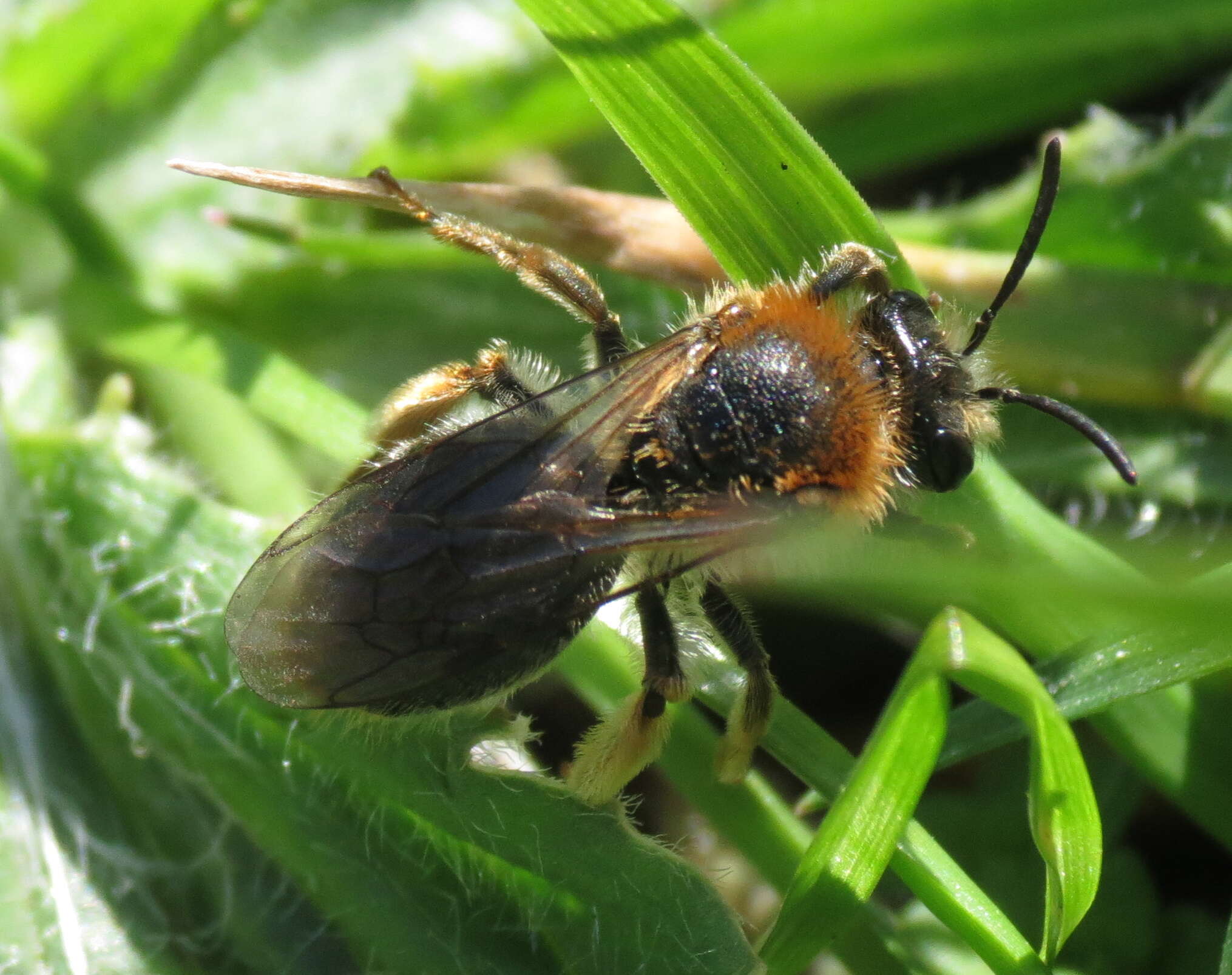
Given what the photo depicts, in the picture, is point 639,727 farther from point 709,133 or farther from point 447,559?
point 709,133

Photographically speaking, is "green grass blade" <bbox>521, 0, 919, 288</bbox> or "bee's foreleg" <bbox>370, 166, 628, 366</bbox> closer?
"green grass blade" <bbox>521, 0, 919, 288</bbox>

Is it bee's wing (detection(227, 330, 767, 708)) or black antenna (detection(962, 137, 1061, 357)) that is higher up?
black antenna (detection(962, 137, 1061, 357))

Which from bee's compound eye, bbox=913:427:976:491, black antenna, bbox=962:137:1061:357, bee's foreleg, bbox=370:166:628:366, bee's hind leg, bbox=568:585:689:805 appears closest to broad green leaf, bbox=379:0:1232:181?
bee's foreleg, bbox=370:166:628:366

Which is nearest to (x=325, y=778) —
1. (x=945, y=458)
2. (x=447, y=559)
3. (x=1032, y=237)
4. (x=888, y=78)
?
(x=447, y=559)

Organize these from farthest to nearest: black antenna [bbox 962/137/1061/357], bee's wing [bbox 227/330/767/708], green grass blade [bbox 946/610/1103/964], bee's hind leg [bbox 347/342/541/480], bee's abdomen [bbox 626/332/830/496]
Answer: bee's hind leg [bbox 347/342/541/480] < black antenna [bbox 962/137/1061/357] < bee's abdomen [bbox 626/332/830/496] < bee's wing [bbox 227/330/767/708] < green grass blade [bbox 946/610/1103/964]

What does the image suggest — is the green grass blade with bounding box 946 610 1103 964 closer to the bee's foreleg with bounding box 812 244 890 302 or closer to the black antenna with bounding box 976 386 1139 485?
the black antenna with bounding box 976 386 1139 485

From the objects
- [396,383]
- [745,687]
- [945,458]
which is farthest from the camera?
[396,383]

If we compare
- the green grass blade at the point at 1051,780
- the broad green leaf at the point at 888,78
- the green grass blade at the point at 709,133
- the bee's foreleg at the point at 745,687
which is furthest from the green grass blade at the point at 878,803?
the broad green leaf at the point at 888,78
